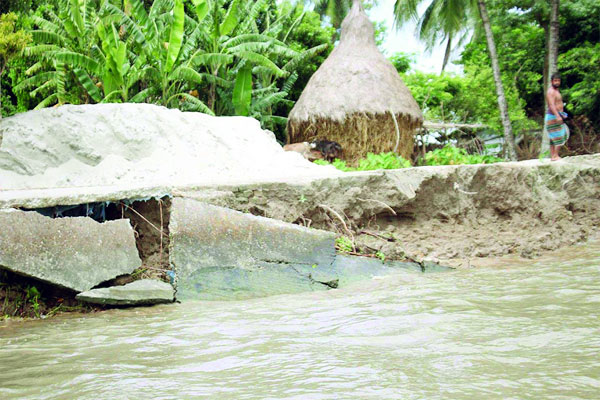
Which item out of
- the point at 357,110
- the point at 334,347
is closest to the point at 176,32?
the point at 357,110

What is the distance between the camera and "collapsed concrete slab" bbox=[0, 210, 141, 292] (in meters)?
4.41

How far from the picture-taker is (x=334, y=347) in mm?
3219

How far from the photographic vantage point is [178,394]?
2502 mm

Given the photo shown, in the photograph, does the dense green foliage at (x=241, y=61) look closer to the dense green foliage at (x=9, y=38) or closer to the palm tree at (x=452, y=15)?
the palm tree at (x=452, y=15)

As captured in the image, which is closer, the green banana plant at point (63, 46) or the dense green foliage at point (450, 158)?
the dense green foliage at point (450, 158)

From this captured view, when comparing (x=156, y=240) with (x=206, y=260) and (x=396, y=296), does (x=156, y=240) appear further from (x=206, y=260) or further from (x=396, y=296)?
(x=396, y=296)

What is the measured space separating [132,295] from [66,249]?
2.09 ft

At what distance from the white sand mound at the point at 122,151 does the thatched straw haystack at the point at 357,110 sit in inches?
94.2

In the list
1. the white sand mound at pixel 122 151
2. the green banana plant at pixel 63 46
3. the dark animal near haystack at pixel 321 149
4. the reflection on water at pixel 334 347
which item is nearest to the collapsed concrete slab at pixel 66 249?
the reflection on water at pixel 334 347

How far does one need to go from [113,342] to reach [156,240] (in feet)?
6.66

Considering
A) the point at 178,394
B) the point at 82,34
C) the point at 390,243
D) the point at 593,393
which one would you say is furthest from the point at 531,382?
the point at 82,34

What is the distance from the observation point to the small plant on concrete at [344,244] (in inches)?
235

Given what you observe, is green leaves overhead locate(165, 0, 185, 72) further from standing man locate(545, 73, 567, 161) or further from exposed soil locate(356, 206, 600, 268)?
standing man locate(545, 73, 567, 161)

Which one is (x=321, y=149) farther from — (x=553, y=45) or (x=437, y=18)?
(x=437, y=18)
